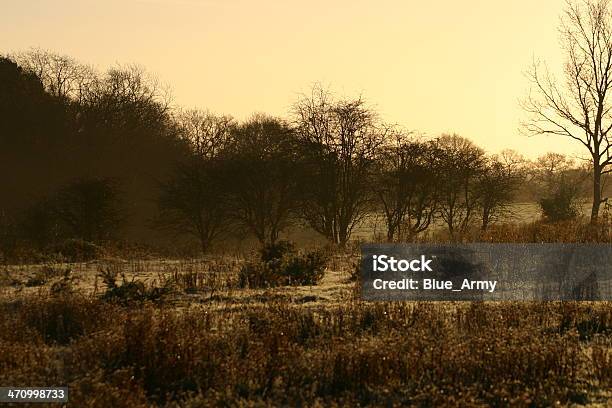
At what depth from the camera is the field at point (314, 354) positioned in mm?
7199

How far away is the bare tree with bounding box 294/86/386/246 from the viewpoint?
3295 centimetres

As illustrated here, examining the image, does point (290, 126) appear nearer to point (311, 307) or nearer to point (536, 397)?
point (311, 307)

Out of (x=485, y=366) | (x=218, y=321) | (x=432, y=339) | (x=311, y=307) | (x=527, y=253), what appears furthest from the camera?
(x=527, y=253)

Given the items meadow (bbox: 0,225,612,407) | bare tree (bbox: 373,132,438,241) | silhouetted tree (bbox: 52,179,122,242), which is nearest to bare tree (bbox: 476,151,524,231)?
bare tree (bbox: 373,132,438,241)

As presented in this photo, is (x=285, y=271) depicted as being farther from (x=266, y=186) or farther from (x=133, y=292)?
(x=266, y=186)

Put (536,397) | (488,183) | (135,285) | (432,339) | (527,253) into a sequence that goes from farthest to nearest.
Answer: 1. (488,183)
2. (527,253)
3. (135,285)
4. (432,339)
5. (536,397)

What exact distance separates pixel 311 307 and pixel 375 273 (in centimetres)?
384

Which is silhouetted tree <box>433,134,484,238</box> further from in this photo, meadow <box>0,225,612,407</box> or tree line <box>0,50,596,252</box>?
meadow <box>0,225,612,407</box>

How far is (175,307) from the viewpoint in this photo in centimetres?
1177

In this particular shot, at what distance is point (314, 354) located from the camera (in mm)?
8273

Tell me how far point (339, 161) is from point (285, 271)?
58.5 feet

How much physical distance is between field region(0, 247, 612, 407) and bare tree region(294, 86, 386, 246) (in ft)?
71.5

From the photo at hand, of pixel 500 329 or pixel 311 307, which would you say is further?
pixel 311 307

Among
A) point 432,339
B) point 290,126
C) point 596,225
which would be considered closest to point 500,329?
point 432,339
